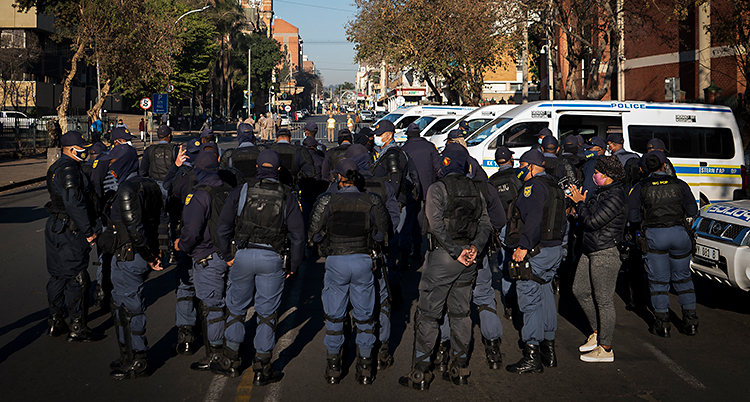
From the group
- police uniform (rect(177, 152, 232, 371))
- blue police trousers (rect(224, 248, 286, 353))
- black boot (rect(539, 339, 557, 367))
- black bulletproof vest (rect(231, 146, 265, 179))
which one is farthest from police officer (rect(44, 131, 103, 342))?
black boot (rect(539, 339, 557, 367))

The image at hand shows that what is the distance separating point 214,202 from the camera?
216 inches

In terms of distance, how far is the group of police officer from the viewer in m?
5.17

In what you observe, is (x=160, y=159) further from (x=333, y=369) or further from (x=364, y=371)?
(x=364, y=371)

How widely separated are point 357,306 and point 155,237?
76.2 inches

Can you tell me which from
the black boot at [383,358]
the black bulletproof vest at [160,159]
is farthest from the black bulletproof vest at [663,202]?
the black bulletproof vest at [160,159]

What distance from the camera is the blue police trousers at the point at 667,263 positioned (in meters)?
6.43

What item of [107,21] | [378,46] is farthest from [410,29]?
[107,21]

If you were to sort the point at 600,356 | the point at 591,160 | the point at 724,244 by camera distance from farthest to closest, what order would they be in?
the point at 591,160
the point at 724,244
the point at 600,356

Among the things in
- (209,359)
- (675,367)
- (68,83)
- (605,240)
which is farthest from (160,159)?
(68,83)

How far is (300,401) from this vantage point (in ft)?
16.2

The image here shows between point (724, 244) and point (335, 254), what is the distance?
15.1ft

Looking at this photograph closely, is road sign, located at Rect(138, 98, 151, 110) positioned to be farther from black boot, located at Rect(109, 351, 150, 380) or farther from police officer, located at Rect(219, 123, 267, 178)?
black boot, located at Rect(109, 351, 150, 380)

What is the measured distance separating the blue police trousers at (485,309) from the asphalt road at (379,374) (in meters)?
0.36

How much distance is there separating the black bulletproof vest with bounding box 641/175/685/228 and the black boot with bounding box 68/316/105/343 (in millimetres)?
5725
